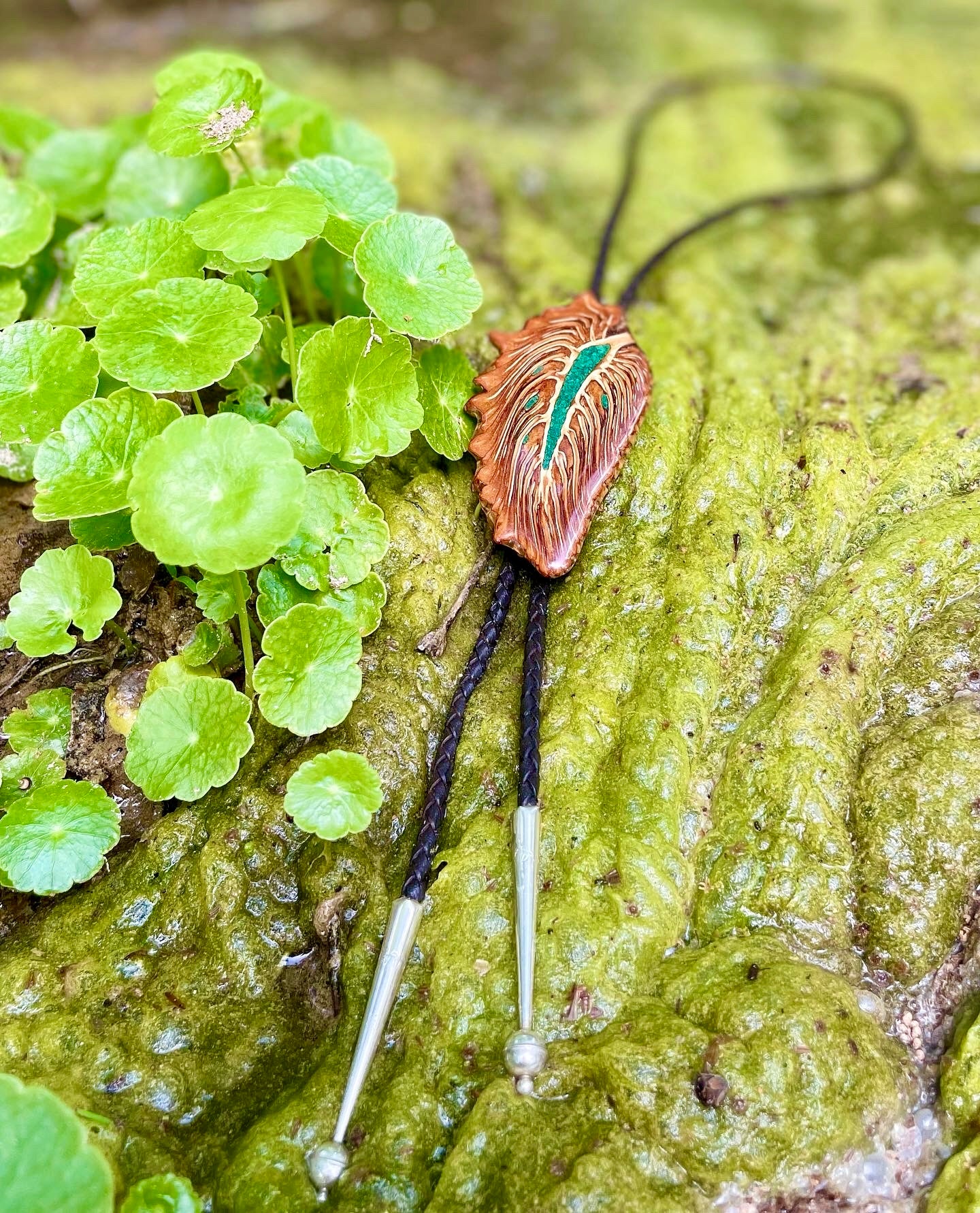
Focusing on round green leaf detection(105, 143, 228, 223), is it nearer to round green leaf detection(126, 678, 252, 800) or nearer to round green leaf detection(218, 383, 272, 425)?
round green leaf detection(218, 383, 272, 425)

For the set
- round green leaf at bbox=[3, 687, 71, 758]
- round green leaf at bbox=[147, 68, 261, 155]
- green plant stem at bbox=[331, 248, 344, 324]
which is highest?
round green leaf at bbox=[147, 68, 261, 155]

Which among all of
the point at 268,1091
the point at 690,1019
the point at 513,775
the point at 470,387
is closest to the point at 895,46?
the point at 470,387

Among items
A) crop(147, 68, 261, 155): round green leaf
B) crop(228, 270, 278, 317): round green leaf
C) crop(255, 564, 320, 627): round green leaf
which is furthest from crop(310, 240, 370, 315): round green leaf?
crop(255, 564, 320, 627): round green leaf

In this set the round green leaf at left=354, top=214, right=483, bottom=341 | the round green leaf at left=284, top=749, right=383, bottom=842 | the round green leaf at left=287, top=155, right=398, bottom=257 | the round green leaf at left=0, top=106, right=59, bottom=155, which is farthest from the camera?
the round green leaf at left=0, top=106, right=59, bottom=155

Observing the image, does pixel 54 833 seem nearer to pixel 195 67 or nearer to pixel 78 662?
pixel 78 662

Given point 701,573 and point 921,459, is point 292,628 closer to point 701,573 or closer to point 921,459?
point 701,573

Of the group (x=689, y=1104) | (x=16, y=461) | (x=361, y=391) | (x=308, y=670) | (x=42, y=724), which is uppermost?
(x=361, y=391)

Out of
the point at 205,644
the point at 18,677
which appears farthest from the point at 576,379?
the point at 18,677
